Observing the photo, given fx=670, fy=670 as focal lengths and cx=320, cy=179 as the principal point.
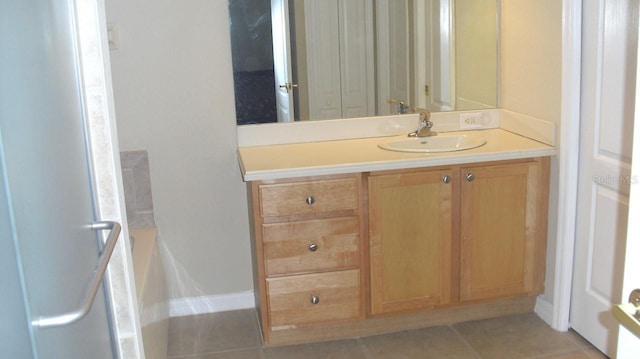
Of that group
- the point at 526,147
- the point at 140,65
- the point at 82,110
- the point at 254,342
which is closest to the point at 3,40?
the point at 82,110

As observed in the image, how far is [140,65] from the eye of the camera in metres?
2.95

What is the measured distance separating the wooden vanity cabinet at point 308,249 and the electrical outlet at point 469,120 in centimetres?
88

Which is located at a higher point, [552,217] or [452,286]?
[552,217]

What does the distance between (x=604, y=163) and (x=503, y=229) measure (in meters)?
0.51

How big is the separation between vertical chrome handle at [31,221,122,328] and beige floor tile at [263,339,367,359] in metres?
1.38

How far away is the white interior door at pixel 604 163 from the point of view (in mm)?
2438

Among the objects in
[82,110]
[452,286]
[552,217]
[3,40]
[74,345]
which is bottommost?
[452,286]

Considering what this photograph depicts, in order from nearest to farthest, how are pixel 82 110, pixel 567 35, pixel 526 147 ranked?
pixel 82 110 → pixel 567 35 → pixel 526 147

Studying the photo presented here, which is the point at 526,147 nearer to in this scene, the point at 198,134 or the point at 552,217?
the point at 552,217

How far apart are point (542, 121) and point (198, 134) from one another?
5.01 ft

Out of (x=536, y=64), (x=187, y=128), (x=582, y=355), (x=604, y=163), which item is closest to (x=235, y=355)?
(x=187, y=128)

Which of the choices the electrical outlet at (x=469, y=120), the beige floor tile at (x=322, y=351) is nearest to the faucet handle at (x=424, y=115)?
the electrical outlet at (x=469, y=120)

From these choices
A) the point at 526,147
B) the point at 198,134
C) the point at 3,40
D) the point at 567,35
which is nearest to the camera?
the point at 3,40

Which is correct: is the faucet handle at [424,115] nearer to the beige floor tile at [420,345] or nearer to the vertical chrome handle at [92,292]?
the beige floor tile at [420,345]
